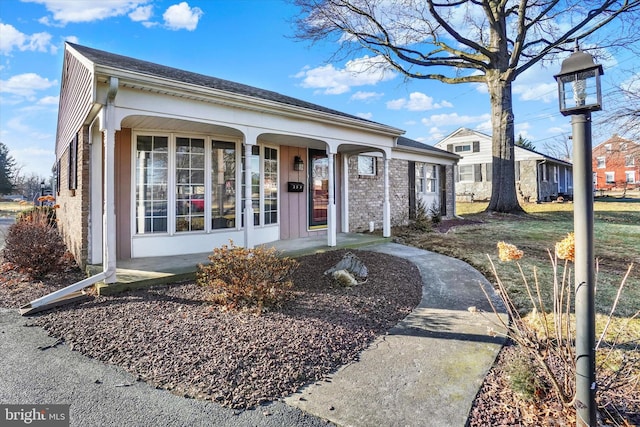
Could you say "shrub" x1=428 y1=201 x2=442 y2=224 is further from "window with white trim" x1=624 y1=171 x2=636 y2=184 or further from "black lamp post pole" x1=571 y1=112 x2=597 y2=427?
"window with white trim" x1=624 y1=171 x2=636 y2=184

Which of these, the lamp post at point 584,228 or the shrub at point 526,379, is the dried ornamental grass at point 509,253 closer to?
the lamp post at point 584,228

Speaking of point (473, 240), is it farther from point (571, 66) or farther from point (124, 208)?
point (124, 208)

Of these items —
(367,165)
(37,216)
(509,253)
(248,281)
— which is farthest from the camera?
(367,165)

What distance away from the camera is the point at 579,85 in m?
1.97

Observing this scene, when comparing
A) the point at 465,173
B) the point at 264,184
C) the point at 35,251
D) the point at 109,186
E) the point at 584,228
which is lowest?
the point at 35,251

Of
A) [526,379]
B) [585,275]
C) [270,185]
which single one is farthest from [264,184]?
[585,275]

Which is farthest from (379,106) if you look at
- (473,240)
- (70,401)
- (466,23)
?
(70,401)

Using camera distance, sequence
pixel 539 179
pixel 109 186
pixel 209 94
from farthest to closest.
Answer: pixel 539 179 → pixel 209 94 → pixel 109 186

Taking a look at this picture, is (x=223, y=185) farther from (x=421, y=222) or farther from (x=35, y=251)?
(x=421, y=222)

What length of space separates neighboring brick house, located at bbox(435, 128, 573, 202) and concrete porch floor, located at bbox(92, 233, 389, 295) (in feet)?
62.9

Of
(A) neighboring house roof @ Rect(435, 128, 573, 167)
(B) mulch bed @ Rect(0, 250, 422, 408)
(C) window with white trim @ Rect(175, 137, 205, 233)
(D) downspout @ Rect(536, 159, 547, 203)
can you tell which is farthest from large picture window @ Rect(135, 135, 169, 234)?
(D) downspout @ Rect(536, 159, 547, 203)

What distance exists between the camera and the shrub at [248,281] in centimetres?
402

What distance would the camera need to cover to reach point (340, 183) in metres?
9.92

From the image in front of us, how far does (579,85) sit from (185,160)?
20.7ft
